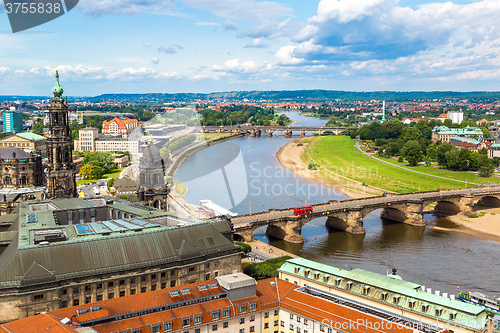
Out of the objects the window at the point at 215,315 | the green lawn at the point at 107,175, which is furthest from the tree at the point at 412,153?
the window at the point at 215,315

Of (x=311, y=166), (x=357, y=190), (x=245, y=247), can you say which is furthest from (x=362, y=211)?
(x=311, y=166)

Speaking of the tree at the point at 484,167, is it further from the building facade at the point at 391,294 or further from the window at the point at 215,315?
the window at the point at 215,315

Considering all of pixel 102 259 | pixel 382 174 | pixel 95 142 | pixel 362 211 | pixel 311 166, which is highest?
pixel 102 259

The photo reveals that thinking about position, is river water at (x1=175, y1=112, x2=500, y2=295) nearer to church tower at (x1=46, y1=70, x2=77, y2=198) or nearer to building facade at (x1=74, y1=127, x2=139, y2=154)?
church tower at (x1=46, y1=70, x2=77, y2=198)

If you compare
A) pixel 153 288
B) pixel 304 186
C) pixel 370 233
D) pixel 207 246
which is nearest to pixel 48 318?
pixel 153 288

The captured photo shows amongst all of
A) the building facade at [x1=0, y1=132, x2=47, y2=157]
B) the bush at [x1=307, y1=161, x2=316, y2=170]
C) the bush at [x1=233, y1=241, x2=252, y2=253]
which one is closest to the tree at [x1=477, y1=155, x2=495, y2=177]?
the bush at [x1=307, y1=161, x2=316, y2=170]

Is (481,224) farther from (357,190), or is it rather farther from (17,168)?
(17,168)
